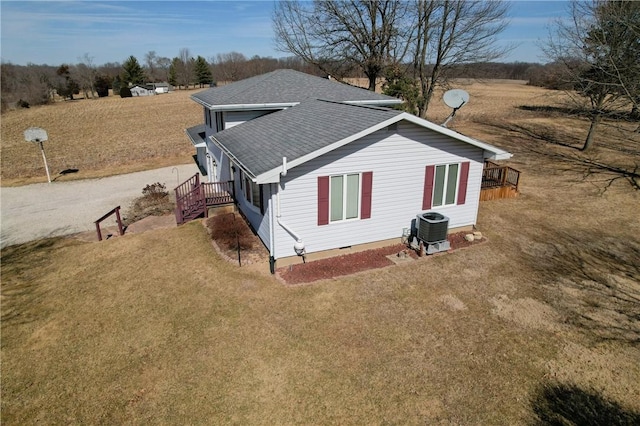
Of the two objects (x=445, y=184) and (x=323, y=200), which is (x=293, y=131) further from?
(x=445, y=184)

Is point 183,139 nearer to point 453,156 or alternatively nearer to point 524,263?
point 453,156

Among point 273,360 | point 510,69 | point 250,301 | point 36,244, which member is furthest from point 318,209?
point 510,69

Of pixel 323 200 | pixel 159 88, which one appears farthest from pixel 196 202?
pixel 159 88

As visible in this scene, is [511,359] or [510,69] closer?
[511,359]

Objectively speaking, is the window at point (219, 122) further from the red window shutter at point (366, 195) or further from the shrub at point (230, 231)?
the red window shutter at point (366, 195)

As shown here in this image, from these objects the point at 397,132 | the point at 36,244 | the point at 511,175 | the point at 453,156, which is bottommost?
the point at 36,244

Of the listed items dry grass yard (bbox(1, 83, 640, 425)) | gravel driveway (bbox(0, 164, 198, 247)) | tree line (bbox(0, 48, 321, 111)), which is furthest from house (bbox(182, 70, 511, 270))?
tree line (bbox(0, 48, 321, 111))

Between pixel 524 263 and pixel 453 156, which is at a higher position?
pixel 453 156

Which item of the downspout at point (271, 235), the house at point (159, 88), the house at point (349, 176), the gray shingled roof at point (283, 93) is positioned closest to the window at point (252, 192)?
the house at point (349, 176)
